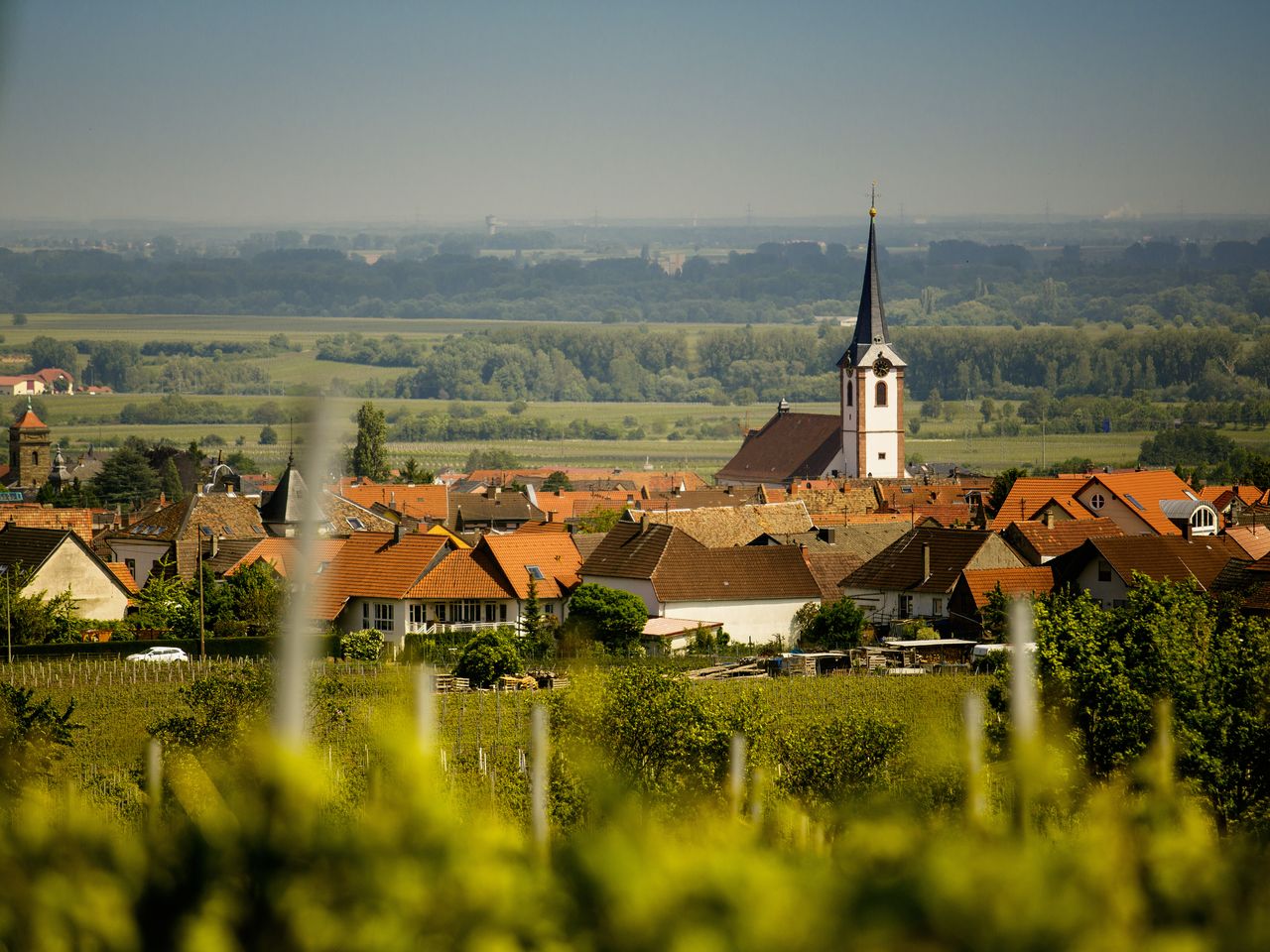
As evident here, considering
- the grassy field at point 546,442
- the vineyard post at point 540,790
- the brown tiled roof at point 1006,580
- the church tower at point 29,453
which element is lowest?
the grassy field at point 546,442

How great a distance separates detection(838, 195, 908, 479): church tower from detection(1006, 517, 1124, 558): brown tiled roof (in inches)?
1875

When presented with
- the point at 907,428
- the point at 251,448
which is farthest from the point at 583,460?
the point at 251,448

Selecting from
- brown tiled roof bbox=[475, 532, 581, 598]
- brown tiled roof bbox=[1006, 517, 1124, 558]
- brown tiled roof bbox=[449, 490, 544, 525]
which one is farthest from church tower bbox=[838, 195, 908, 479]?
brown tiled roof bbox=[475, 532, 581, 598]

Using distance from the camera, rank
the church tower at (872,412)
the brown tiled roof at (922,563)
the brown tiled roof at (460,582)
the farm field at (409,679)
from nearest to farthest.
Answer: the farm field at (409,679) → the brown tiled roof at (922,563) → the brown tiled roof at (460,582) → the church tower at (872,412)

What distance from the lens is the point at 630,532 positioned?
3475cm

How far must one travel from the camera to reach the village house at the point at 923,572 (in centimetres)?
3070

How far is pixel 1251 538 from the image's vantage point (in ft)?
109

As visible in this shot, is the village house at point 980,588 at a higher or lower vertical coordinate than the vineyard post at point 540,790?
lower

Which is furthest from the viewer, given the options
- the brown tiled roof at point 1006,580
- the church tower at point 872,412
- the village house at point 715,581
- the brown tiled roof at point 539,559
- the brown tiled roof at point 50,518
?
the church tower at point 872,412

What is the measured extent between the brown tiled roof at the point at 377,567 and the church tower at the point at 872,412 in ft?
170

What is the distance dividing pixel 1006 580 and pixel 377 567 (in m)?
10.5

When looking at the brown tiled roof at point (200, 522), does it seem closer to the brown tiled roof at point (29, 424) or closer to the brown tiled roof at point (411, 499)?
the brown tiled roof at point (411, 499)

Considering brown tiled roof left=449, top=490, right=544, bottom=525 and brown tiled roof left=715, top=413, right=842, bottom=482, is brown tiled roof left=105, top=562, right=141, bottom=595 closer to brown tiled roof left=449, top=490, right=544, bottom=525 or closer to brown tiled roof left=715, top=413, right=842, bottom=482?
brown tiled roof left=449, top=490, right=544, bottom=525

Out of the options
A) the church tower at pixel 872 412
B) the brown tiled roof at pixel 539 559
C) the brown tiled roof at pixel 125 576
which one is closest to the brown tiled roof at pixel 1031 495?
the brown tiled roof at pixel 539 559
